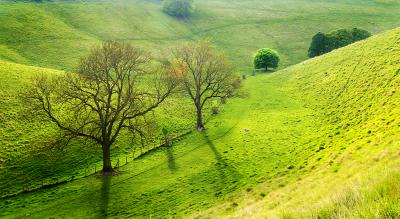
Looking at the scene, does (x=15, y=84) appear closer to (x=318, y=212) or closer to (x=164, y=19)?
(x=318, y=212)

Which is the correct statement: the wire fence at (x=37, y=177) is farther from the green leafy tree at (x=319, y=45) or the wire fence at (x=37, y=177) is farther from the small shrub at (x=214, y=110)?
the green leafy tree at (x=319, y=45)

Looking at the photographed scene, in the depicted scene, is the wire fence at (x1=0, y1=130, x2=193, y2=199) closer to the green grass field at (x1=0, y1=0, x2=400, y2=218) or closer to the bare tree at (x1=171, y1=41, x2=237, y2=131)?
the green grass field at (x1=0, y1=0, x2=400, y2=218)

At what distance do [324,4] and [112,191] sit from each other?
161 meters

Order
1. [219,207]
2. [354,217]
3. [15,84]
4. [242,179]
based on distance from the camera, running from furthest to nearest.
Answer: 1. [15,84]
2. [242,179]
3. [219,207]
4. [354,217]

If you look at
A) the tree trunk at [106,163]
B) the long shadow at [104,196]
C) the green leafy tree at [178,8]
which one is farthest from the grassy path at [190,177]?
the green leafy tree at [178,8]

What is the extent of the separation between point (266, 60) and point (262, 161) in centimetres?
7004

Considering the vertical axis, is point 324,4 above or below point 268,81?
above

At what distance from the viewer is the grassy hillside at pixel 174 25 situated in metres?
100

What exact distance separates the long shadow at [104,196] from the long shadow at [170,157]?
7.97m

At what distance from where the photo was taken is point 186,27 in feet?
465

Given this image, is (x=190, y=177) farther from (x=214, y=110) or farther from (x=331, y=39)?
(x=331, y=39)

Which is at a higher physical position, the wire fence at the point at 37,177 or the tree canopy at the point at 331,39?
the tree canopy at the point at 331,39

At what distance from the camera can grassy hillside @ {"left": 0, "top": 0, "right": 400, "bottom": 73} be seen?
328 feet

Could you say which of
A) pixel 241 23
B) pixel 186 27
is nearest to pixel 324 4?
pixel 241 23
